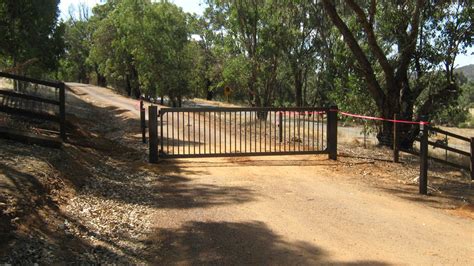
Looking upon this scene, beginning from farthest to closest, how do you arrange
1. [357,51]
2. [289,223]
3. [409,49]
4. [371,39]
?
[409,49] → [357,51] → [371,39] → [289,223]

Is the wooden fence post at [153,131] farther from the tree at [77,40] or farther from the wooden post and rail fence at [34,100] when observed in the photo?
the tree at [77,40]

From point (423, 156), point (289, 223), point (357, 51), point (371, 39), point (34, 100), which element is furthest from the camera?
point (357, 51)

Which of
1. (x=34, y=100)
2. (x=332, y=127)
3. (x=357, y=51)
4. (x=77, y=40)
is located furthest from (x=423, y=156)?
(x=77, y=40)

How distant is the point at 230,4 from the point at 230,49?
243cm

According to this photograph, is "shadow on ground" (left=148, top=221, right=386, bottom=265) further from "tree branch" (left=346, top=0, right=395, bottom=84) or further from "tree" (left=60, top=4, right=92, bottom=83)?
"tree" (left=60, top=4, right=92, bottom=83)

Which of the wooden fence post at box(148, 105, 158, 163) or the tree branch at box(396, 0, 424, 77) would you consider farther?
the tree branch at box(396, 0, 424, 77)

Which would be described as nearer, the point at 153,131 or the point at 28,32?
the point at 153,131

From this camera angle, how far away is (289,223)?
6.71 meters

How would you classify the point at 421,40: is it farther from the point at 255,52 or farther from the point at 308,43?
the point at 308,43

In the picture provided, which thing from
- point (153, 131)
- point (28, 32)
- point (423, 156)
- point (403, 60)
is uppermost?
point (28, 32)

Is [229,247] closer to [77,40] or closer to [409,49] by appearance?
[409,49]

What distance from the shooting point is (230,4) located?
25.7 metres

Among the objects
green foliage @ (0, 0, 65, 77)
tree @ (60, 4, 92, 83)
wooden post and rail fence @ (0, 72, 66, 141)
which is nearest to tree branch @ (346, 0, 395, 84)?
wooden post and rail fence @ (0, 72, 66, 141)

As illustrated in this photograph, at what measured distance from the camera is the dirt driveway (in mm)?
5488
